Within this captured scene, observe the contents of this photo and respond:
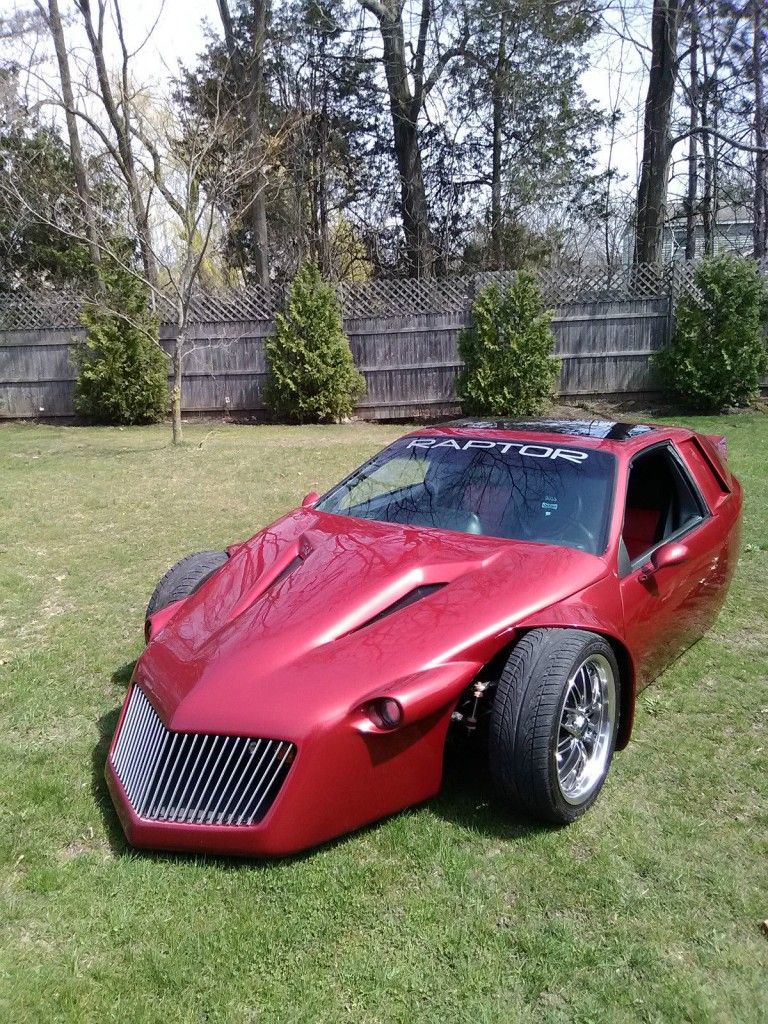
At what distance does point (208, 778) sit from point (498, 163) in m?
22.1

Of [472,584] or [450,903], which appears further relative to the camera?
[472,584]

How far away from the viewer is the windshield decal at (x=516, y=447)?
12.2ft

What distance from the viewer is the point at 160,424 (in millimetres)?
15203

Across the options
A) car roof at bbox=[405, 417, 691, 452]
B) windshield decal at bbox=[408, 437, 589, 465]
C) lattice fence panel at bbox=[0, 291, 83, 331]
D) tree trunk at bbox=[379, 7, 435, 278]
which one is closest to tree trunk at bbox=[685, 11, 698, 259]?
tree trunk at bbox=[379, 7, 435, 278]

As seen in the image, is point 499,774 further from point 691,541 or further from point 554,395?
point 554,395

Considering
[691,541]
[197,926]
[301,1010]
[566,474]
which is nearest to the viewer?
[301,1010]

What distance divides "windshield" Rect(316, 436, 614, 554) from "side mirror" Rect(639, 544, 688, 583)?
27cm

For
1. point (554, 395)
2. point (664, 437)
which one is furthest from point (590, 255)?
point (664, 437)

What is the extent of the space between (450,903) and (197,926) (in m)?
0.75

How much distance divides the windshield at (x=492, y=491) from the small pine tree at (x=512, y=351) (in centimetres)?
966

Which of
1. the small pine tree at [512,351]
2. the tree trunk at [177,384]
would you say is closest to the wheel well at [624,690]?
the tree trunk at [177,384]

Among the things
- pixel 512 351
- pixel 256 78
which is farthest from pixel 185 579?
pixel 256 78

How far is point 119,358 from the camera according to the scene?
14.7m

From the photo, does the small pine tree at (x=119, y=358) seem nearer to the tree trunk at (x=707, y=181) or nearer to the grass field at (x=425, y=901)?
the grass field at (x=425, y=901)
